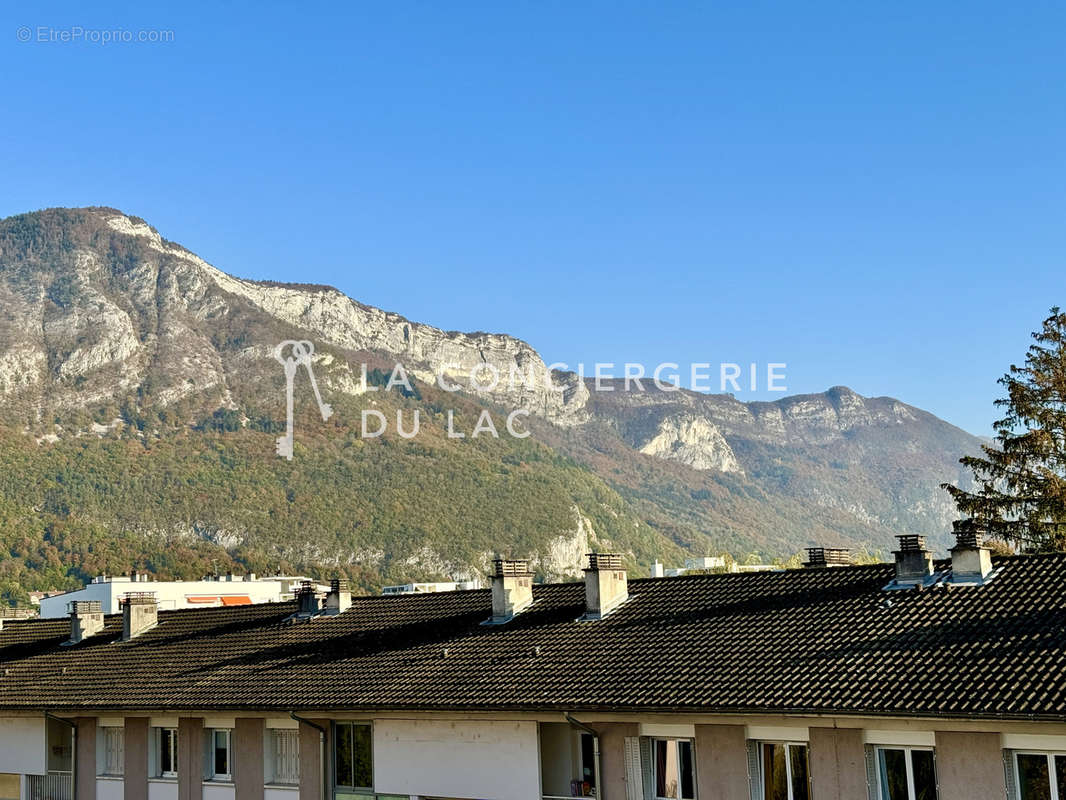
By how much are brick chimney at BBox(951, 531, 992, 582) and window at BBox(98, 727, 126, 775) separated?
18.5m

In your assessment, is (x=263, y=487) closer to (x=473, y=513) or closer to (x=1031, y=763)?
(x=473, y=513)

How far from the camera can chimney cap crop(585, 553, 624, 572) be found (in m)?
26.7

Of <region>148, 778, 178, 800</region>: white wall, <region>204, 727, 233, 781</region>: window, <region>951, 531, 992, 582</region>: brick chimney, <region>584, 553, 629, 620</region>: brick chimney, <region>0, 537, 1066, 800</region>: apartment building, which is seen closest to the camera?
<region>0, 537, 1066, 800</region>: apartment building

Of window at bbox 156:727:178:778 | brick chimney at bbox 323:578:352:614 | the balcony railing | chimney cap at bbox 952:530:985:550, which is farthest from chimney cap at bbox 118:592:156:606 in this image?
chimney cap at bbox 952:530:985:550

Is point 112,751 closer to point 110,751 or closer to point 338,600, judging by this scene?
point 110,751

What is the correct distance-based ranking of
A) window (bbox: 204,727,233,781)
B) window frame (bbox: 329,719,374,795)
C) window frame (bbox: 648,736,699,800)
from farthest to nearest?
window (bbox: 204,727,233,781), window frame (bbox: 329,719,374,795), window frame (bbox: 648,736,699,800)

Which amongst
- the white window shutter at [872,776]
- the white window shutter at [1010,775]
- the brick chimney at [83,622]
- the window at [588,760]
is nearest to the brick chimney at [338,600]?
the brick chimney at [83,622]

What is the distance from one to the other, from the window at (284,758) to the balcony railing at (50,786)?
612 centimetres

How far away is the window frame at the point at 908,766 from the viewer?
19342 mm

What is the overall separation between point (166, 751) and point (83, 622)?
8.70m

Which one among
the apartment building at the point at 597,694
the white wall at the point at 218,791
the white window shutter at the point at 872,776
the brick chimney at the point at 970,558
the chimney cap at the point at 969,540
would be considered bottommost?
the white wall at the point at 218,791

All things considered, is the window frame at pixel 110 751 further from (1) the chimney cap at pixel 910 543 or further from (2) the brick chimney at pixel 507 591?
(1) the chimney cap at pixel 910 543

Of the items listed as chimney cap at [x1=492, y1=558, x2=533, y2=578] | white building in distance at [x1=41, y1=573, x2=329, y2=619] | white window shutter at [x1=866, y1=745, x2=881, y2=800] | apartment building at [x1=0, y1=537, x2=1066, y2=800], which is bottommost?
white window shutter at [x1=866, y1=745, x2=881, y2=800]

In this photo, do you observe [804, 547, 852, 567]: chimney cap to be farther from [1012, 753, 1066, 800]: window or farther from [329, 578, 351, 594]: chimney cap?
[329, 578, 351, 594]: chimney cap
